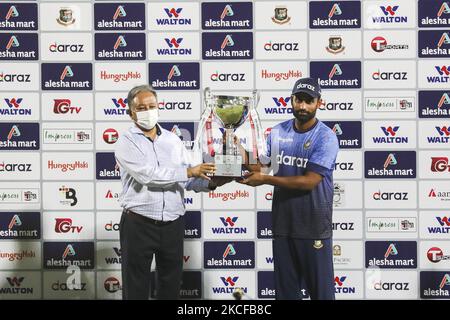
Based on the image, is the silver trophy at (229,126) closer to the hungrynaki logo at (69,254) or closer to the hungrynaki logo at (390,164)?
the hungrynaki logo at (390,164)

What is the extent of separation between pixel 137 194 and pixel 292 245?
95 cm

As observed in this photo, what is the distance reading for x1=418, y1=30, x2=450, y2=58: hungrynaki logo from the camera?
4.61m

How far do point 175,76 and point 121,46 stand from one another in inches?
16.3

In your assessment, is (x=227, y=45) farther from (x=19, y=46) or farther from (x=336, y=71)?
(x=19, y=46)

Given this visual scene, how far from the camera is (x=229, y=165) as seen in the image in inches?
153

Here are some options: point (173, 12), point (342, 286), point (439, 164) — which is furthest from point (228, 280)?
point (173, 12)

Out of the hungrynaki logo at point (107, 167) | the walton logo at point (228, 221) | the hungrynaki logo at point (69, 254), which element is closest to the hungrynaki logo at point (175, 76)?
the hungrynaki logo at point (107, 167)

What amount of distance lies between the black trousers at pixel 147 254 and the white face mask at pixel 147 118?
1.75 ft

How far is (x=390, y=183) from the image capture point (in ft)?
15.3

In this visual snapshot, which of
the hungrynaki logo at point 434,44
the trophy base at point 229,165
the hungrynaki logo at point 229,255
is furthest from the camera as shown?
the hungrynaki logo at point 229,255

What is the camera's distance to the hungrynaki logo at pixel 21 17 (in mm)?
4672

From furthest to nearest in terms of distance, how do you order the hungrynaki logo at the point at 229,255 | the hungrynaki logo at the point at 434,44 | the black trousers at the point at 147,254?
the hungrynaki logo at the point at 229,255
the hungrynaki logo at the point at 434,44
the black trousers at the point at 147,254
